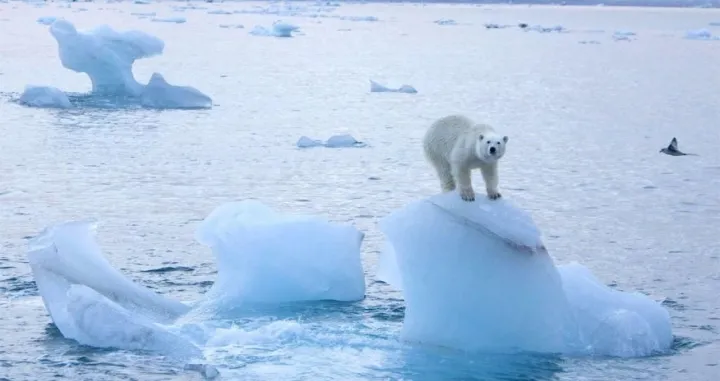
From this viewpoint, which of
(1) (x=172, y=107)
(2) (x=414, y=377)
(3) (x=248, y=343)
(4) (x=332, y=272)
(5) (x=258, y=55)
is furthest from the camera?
(5) (x=258, y=55)

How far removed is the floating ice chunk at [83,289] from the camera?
27.4 ft

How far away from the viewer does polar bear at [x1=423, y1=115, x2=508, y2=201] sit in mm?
7664

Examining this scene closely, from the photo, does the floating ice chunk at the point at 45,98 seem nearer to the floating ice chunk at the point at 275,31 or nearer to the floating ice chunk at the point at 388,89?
the floating ice chunk at the point at 388,89

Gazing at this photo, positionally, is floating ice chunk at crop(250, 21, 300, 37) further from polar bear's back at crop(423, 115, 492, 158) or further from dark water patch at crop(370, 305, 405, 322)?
polar bear's back at crop(423, 115, 492, 158)

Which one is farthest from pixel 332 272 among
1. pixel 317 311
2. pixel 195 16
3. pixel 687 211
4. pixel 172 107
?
→ pixel 195 16

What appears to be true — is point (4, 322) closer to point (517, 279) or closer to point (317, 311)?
Answer: point (317, 311)

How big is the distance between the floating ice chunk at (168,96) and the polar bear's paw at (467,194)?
16130 mm

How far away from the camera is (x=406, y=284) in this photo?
8.34 meters

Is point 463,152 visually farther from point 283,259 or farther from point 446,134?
point 283,259

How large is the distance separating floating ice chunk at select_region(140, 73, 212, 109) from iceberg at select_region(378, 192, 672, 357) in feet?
52.1

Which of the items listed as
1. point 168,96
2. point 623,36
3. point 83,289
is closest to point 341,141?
point 168,96

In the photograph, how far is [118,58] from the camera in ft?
79.3

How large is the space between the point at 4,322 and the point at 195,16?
231 ft

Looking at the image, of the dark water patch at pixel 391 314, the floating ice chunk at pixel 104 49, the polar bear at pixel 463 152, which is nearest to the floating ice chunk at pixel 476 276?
the polar bear at pixel 463 152
